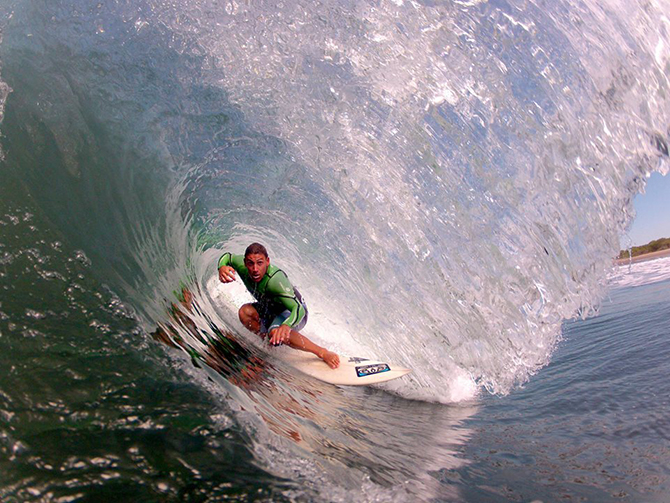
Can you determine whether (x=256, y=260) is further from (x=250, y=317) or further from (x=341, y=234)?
(x=341, y=234)

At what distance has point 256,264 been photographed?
5.11 metres

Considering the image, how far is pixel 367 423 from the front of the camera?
411 cm

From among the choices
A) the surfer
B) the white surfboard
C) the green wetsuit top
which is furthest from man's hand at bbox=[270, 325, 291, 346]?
the white surfboard

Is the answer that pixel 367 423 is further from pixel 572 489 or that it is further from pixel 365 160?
pixel 365 160

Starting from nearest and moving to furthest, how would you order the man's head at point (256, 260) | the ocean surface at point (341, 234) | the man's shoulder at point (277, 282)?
the ocean surface at point (341, 234), the man's head at point (256, 260), the man's shoulder at point (277, 282)

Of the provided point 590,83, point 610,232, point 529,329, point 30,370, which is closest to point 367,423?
point 529,329

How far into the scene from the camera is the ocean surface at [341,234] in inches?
97.0

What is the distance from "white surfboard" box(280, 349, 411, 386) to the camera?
17.2ft

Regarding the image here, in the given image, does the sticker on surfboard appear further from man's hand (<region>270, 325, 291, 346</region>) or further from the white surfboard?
man's hand (<region>270, 325, 291, 346</region>)

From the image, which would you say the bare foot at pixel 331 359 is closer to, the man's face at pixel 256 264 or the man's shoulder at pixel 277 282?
the man's shoulder at pixel 277 282

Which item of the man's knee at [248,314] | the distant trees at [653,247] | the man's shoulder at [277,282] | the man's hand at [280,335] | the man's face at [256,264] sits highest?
the man's face at [256,264]

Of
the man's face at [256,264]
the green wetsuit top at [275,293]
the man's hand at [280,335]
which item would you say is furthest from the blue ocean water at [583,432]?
the man's face at [256,264]

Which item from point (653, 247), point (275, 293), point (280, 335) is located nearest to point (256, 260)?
point (275, 293)

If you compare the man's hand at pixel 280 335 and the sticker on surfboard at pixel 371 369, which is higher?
the man's hand at pixel 280 335
